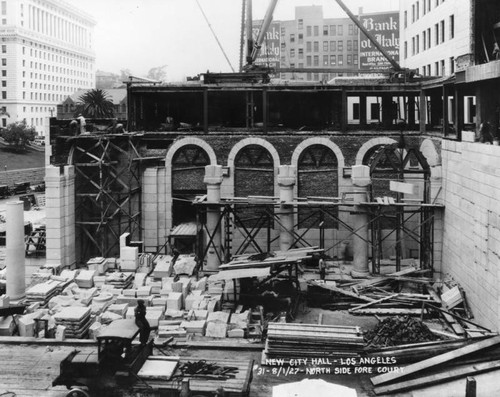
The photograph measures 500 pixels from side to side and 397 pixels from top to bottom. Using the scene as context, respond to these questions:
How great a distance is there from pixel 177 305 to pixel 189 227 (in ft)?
32.0

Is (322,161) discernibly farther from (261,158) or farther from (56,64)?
(56,64)

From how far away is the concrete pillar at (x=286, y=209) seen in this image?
26141 mm

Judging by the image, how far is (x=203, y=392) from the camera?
13789 millimetres

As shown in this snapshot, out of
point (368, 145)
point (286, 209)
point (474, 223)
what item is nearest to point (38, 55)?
point (368, 145)

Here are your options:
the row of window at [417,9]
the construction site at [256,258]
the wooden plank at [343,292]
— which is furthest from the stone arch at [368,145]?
the row of window at [417,9]

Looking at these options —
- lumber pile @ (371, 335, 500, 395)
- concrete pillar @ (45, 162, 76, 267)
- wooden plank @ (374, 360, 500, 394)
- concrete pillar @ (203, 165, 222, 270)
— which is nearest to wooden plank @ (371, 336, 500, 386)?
lumber pile @ (371, 335, 500, 395)

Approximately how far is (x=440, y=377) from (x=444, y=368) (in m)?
0.55

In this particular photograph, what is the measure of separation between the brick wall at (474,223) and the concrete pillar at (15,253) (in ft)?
57.2

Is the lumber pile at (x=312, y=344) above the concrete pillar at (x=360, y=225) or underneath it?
underneath

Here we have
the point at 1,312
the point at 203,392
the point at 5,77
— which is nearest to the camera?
the point at 203,392

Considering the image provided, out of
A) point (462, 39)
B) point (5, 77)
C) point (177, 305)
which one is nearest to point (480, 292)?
point (177, 305)

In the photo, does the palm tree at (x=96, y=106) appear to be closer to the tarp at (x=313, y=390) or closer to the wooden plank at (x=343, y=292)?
the wooden plank at (x=343, y=292)

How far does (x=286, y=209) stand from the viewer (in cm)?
2658

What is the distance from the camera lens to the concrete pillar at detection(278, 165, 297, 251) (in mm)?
26141
